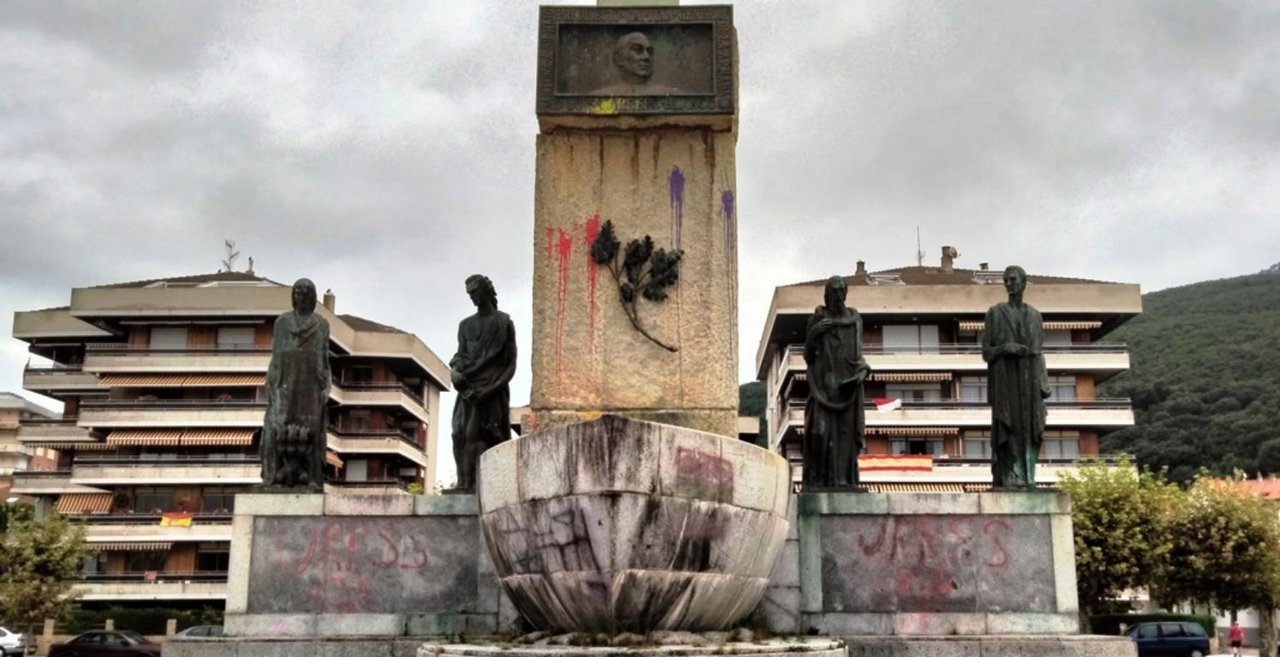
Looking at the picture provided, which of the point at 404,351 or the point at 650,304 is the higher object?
the point at 404,351

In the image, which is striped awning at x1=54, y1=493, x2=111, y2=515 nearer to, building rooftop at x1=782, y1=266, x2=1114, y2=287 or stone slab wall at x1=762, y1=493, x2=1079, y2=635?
building rooftop at x1=782, y1=266, x2=1114, y2=287

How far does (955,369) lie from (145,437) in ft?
124

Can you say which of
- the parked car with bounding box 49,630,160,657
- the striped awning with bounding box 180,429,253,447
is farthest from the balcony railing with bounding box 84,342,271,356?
the parked car with bounding box 49,630,160,657

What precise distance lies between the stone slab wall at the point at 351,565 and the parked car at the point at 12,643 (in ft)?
97.0

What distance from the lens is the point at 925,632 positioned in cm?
1042

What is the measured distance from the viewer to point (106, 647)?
33594mm

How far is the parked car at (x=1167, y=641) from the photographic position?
116ft

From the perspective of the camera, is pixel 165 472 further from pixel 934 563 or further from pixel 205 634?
pixel 934 563

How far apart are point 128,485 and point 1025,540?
173ft

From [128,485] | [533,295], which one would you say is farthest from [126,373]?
[533,295]

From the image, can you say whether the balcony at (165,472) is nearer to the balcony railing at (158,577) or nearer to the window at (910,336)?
the balcony railing at (158,577)

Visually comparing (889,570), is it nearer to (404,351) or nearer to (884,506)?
(884,506)

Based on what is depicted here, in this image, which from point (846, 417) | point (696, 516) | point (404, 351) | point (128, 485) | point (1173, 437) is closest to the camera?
point (696, 516)

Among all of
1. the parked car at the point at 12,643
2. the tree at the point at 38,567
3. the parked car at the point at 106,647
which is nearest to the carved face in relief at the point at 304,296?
the parked car at the point at 106,647
